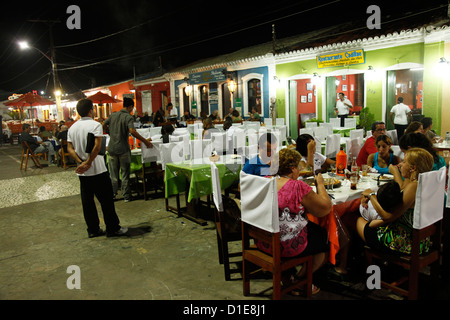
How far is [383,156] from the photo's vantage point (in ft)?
14.6

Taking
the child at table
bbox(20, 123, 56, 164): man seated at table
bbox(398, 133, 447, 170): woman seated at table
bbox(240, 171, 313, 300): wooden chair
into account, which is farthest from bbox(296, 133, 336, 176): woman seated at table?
bbox(20, 123, 56, 164): man seated at table

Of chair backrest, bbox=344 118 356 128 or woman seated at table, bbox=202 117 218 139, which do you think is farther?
chair backrest, bbox=344 118 356 128

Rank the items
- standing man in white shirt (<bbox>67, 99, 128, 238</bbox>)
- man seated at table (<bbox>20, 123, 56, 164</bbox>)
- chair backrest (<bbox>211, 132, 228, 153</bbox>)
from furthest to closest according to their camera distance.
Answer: man seated at table (<bbox>20, 123, 56, 164</bbox>) → chair backrest (<bbox>211, 132, 228, 153</bbox>) → standing man in white shirt (<bbox>67, 99, 128, 238</bbox>)

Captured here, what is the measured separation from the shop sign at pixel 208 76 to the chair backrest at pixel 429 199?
14323 mm

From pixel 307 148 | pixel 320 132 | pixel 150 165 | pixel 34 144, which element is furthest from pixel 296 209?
pixel 34 144

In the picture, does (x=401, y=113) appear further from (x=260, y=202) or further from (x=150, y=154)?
(x=260, y=202)

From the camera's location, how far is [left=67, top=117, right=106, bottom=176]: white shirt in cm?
454

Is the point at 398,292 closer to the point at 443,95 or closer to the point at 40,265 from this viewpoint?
the point at 40,265

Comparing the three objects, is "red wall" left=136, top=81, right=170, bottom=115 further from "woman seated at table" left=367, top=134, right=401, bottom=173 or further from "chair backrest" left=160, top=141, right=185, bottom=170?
"woman seated at table" left=367, top=134, right=401, bottom=173

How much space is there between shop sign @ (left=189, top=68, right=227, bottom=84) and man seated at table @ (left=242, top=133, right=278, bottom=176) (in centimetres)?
1311

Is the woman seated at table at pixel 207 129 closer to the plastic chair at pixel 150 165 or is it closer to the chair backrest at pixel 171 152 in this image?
the plastic chair at pixel 150 165

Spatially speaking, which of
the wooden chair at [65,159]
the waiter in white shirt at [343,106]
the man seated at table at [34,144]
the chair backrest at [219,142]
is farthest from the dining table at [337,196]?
the man seated at table at [34,144]

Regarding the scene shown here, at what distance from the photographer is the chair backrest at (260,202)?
2686 millimetres
